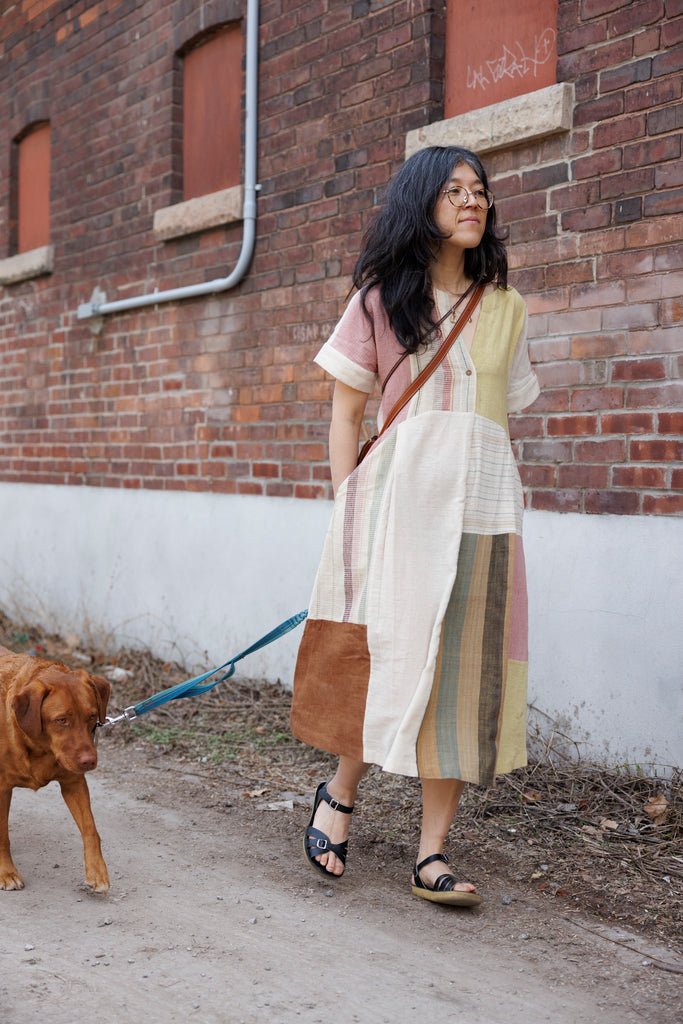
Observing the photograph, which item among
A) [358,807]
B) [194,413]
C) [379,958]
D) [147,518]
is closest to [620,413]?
[358,807]

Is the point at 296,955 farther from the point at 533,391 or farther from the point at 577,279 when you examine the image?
the point at 577,279

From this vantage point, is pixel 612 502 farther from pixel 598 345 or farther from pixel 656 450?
pixel 598 345

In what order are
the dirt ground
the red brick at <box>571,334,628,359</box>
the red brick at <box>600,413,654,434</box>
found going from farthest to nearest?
the red brick at <box>571,334,628,359</box>
the red brick at <box>600,413,654,434</box>
the dirt ground

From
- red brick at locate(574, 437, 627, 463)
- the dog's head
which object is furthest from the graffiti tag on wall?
→ the dog's head

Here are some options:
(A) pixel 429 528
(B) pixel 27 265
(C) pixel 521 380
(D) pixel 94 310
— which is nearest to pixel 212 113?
(D) pixel 94 310

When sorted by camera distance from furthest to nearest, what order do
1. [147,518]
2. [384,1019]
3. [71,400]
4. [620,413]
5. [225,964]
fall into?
[71,400]
[147,518]
[620,413]
[225,964]
[384,1019]

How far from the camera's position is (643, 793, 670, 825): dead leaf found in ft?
11.6

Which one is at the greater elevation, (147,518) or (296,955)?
(147,518)

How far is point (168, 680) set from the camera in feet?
19.5

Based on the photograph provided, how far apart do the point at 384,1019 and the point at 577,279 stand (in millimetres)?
2827

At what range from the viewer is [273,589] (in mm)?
5645

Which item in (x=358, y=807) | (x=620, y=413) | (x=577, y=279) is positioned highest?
(x=577, y=279)

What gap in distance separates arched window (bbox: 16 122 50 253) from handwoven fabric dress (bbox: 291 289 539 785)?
586cm

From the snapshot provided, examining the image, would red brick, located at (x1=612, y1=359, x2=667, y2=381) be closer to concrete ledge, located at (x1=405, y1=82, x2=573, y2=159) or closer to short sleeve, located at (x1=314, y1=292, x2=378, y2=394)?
concrete ledge, located at (x1=405, y1=82, x2=573, y2=159)
